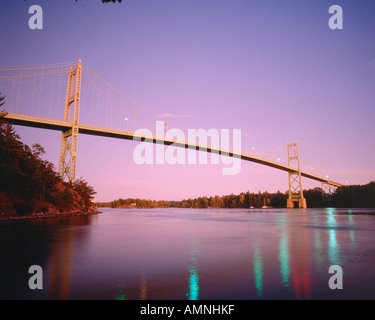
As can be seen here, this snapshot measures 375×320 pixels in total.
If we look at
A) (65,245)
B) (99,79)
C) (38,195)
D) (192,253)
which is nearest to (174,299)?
(192,253)

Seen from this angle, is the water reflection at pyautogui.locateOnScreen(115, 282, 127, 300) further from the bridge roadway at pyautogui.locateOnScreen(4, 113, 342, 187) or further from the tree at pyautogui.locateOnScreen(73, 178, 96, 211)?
the tree at pyautogui.locateOnScreen(73, 178, 96, 211)

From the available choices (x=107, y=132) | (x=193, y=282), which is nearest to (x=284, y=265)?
(x=193, y=282)

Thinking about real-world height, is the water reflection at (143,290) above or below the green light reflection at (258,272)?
above

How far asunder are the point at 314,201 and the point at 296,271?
3008 inches

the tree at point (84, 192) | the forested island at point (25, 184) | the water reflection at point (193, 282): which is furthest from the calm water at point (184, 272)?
the tree at point (84, 192)

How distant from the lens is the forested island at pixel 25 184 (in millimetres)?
15602

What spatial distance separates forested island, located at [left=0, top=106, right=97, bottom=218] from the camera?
51.2 ft

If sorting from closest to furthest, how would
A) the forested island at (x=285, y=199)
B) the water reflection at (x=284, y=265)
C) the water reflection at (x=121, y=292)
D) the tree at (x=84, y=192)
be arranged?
the water reflection at (x=121, y=292) < the water reflection at (x=284, y=265) < the tree at (x=84, y=192) < the forested island at (x=285, y=199)

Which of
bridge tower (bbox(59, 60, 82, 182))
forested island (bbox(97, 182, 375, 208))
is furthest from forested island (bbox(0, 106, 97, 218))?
forested island (bbox(97, 182, 375, 208))

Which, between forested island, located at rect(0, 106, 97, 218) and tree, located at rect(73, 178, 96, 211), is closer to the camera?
forested island, located at rect(0, 106, 97, 218)

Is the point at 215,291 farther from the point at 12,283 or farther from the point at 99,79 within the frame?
the point at 99,79

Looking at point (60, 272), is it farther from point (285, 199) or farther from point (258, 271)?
point (285, 199)

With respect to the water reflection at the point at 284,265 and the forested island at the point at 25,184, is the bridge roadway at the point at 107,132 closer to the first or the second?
the forested island at the point at 25,184

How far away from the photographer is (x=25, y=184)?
17156 millimetres
